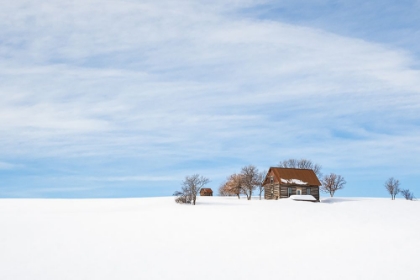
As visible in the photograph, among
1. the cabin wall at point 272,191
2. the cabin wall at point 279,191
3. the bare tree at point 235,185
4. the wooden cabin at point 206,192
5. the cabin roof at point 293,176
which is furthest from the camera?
the wooden cabin at point 206,192

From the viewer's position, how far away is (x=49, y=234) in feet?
100

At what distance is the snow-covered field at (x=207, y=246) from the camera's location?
2192 centimetres

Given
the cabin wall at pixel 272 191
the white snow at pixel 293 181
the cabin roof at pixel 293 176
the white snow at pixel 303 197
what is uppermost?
the cabin roof at pixel 293 176

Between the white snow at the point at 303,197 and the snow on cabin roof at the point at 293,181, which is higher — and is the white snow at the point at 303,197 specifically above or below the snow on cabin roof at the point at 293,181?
below

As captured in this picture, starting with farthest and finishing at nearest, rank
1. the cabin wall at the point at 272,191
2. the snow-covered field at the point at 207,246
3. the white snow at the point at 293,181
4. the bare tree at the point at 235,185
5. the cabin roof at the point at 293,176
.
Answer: the bare tree at the point at 235,185 → the cabin roof at the point at 293,176 → the cabin wall at the point at 272,191 → the white snow at the point at 293,181 → the snow-covered field at the point at 207,246

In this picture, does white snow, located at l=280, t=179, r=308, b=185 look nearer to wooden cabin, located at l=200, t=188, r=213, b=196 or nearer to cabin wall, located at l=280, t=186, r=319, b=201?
cabin wall, located at l=280, t=186, r=319, b=201

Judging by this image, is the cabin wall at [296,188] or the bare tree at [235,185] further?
the bare tree at [235,185]

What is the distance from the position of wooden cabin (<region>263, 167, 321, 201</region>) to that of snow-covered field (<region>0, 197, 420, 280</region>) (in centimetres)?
2253

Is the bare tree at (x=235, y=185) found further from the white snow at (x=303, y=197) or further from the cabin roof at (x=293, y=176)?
the white snow at (x=303, y=197)

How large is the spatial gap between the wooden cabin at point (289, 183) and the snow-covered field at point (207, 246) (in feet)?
73.9

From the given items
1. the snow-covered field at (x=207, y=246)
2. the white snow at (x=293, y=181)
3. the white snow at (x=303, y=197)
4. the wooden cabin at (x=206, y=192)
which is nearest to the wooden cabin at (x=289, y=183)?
the white snow at (x=293, y=181)

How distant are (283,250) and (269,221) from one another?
34.4 feet

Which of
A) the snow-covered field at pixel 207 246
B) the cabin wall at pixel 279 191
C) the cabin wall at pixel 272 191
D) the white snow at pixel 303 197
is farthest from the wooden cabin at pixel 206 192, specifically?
the snow-covered field at pixel 207 246

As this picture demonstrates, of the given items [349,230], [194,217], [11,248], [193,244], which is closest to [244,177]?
[194,217]
